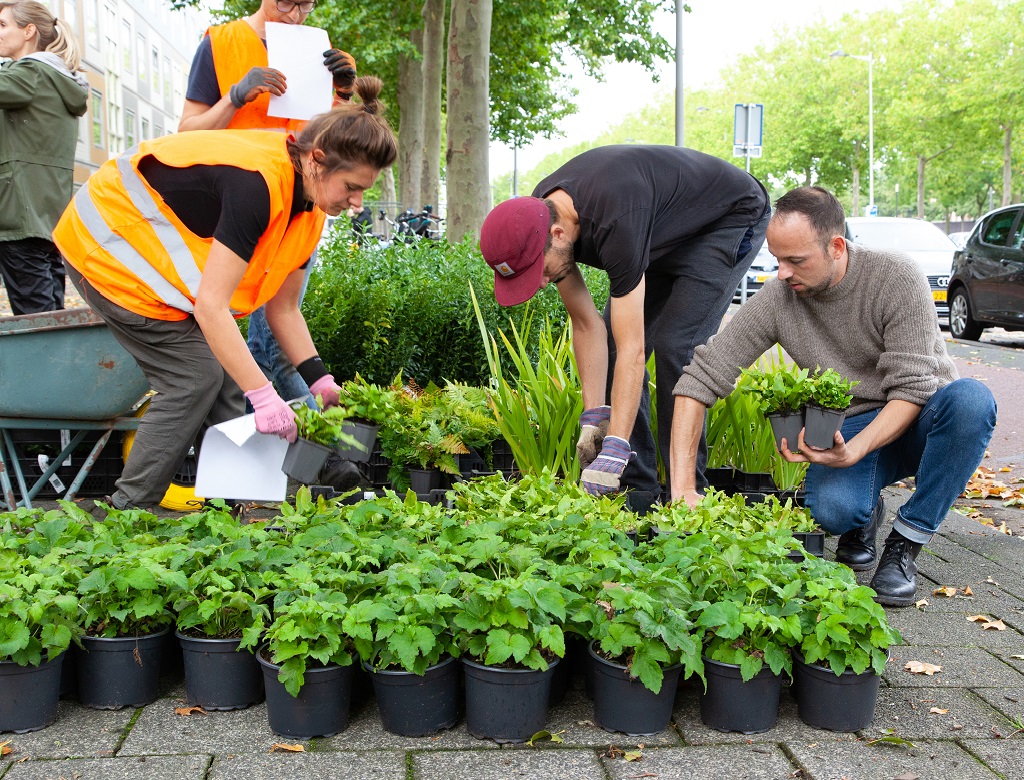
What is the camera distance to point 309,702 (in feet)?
7.73

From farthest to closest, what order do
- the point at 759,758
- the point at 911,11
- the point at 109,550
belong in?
the point at 911,11, the point at 109,550, the point at 759,758

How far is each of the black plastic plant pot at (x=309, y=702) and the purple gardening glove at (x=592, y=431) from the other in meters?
1.64

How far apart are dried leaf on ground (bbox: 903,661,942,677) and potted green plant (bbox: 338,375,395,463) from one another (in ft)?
5.83

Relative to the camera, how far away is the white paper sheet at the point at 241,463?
317 cm

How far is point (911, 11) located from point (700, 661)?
37.2m

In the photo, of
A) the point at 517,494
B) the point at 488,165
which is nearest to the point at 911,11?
the point at 488,165

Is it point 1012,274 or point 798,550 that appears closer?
point 798,550

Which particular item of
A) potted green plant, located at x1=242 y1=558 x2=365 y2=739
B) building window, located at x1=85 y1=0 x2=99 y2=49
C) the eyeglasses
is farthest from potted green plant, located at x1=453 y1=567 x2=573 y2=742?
building window, located at x1=85 y1=0 x2=99 y2=49

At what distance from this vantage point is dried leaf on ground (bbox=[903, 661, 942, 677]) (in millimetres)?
2799

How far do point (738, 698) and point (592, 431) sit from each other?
59.7 inches

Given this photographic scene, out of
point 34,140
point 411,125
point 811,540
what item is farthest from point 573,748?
point 411,125

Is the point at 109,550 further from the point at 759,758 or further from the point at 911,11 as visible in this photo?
the point at 911,11

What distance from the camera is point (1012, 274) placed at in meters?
11.5

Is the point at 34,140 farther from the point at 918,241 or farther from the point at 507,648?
the point at 918,241
